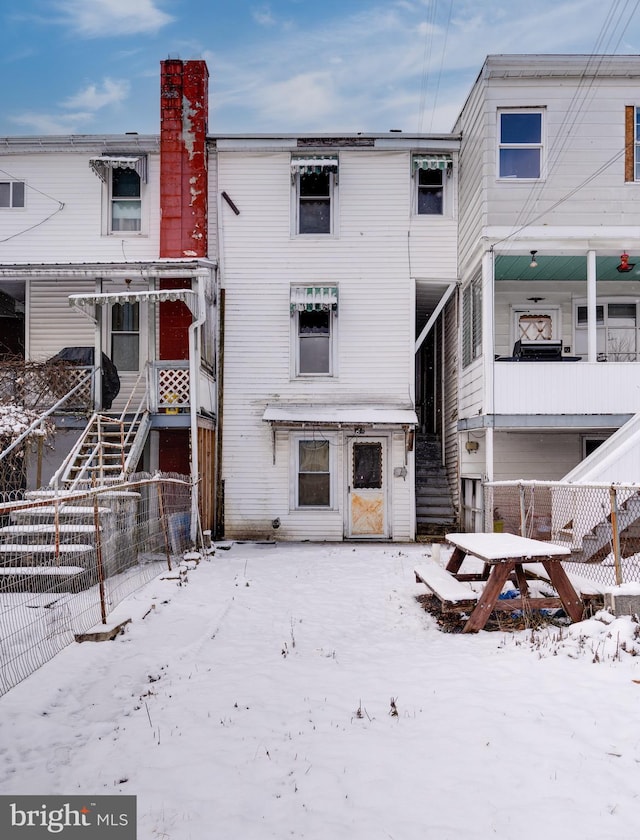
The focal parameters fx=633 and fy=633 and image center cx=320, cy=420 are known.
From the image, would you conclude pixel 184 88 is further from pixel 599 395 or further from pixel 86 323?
pixel 599 395

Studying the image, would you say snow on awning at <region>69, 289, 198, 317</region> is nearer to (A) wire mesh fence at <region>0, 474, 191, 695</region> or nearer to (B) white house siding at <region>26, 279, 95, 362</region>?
(B) white house siding at <region>26, 279, 95, 362</region>

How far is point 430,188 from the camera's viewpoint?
13977mm

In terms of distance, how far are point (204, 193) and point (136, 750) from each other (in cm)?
1235

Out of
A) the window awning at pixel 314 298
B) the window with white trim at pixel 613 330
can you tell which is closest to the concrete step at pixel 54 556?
Result: the window awning at pixel 314 298

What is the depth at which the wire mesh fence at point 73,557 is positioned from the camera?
17.8 ft

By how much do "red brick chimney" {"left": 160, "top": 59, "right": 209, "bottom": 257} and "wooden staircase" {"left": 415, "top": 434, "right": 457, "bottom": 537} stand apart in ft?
23.9

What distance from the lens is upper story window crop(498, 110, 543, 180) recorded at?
12172 mm

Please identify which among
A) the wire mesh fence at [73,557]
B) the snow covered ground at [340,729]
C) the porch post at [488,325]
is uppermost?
the porch post at [488,325]

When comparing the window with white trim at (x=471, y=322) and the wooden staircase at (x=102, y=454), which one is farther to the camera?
the window with white trim at (x=471, y=322)

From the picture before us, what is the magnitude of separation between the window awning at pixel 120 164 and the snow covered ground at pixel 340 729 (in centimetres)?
1071

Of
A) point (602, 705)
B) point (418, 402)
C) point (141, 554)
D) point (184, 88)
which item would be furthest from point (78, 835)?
point (418, 402)

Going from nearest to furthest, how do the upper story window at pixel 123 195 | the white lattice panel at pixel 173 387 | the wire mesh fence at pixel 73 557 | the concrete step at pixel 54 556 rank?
the wire mesh fence at pixel 73 557 < the concrete step at pixel 54 556 < the white lattice panel at pixel 173 387 < the upper story window at pixel 123 195

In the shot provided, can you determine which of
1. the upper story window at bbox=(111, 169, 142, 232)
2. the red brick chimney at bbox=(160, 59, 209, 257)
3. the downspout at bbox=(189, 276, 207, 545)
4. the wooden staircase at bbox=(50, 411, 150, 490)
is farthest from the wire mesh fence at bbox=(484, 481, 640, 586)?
the upper story window at bbox=(111, 169, 142, 232)

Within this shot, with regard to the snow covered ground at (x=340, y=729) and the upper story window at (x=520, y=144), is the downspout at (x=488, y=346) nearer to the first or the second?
the upper story window at (x=520, y=144)
